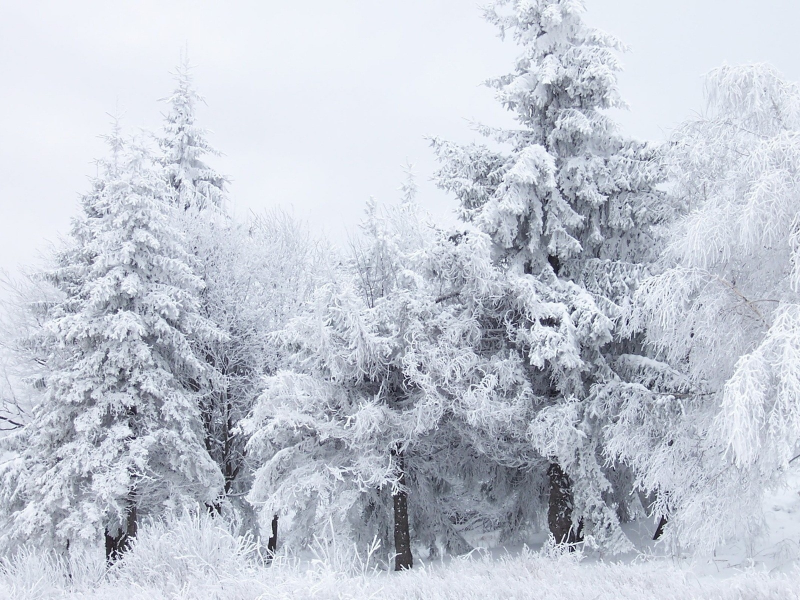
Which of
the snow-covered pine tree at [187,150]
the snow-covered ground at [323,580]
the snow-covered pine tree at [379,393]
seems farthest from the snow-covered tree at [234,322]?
the snow-covered ground at [323,580]

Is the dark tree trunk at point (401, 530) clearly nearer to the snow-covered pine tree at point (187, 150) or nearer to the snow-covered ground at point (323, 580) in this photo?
the snow-covered ground at point (323, 580)

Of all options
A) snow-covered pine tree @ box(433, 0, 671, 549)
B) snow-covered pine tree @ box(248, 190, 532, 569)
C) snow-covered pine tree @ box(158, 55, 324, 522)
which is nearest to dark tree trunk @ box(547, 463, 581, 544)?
snow-covered pine tree @ box(433, 0, 671, 549)

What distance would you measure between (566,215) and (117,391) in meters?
10.6

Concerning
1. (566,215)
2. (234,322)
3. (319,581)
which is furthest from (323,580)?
(234,322)

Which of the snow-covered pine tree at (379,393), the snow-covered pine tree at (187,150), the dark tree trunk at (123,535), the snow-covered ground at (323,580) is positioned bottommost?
the dark tree trunk at (123,535)

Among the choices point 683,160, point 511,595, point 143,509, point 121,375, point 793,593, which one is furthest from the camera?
point 143,509

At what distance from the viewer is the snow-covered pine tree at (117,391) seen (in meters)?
12.1

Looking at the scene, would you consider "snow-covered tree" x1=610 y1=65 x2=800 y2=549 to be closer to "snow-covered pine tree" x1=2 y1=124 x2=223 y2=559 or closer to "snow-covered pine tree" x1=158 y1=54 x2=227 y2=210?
"snow-covered pine tree" x1=2 y1=124 x2=223 y2=559

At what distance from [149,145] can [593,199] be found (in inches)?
419

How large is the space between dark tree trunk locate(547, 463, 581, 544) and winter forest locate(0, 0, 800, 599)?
5cm

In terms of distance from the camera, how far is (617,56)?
37.1 ft

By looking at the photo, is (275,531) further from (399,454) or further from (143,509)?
(399,454)

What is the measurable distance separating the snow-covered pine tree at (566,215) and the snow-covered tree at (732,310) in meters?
1.28

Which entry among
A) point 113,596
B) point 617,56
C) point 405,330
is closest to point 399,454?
point 405,330
